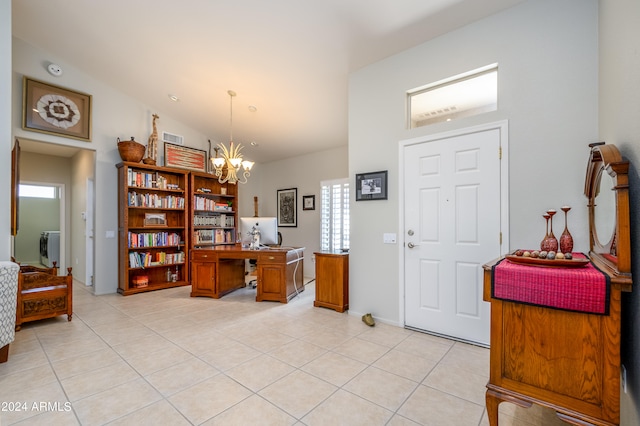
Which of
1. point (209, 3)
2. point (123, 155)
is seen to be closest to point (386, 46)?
point (209, 3)

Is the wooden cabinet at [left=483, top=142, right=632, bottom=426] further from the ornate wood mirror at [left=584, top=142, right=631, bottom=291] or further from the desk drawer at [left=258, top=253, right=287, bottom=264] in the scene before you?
the desk drawer at [left=258, top=253, right=287, bottom=264]

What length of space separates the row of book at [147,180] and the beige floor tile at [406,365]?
471 cm

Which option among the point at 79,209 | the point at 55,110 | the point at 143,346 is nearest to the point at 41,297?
the point at 143,346

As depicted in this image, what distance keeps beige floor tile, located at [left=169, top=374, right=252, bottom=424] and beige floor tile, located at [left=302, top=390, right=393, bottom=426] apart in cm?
52

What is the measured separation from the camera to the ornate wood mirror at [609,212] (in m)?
1.24

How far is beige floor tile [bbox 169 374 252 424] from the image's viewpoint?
69.7 inches

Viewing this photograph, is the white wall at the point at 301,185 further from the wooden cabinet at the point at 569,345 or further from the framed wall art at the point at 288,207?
the wooden cabinet at the point at 569,345

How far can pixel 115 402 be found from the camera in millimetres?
1880

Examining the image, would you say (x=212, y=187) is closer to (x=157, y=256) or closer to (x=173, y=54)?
(x=157, y=256)

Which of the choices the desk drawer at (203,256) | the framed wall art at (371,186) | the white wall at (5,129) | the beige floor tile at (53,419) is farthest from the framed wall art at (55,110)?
the framed wall art at (371,186)

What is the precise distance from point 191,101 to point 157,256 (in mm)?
2803

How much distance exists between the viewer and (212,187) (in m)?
6.19

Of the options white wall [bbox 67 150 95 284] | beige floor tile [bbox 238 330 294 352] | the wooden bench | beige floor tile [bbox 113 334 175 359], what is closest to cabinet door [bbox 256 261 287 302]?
beige floor tile [bbox 238 330 294 352]

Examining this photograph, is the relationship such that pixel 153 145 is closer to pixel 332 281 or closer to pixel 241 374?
pixel 332 281
